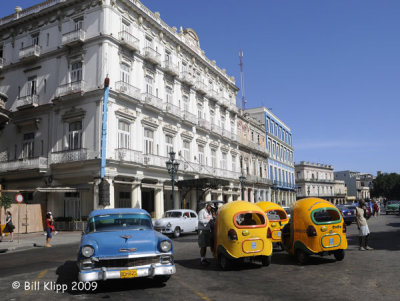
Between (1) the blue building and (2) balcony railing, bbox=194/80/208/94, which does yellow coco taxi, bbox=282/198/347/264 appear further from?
(1) the blue building

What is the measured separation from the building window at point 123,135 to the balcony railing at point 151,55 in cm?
591

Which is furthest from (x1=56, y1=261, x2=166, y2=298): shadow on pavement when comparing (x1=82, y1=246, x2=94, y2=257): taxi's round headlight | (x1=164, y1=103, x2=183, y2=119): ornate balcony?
(x1=164, y1=103, x2=183, y2=119): ornate balcony

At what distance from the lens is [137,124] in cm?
2580

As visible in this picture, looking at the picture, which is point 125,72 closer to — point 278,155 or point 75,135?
point 75,135

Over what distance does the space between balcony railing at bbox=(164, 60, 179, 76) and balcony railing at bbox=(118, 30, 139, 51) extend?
4.12m

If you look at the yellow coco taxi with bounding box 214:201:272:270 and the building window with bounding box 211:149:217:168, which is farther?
the building window with bounding box 211:149:217:168

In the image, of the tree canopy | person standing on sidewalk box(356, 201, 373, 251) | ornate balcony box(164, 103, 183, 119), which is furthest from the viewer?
the tree canopy

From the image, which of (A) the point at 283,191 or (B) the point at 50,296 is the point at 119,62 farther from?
(A) the point at 283,191

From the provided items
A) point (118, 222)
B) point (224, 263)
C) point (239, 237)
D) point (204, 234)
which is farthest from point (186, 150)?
point (118, 222)

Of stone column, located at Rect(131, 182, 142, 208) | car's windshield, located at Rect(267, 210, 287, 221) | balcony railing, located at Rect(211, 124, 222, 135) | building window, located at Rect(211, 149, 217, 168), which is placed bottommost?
car's windshield, located at Rect(267, 210, 287, 221)

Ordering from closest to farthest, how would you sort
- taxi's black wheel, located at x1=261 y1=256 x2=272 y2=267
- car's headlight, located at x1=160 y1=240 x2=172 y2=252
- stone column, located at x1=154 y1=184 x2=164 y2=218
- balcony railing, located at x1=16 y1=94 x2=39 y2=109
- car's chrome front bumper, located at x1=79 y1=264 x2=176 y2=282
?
car's chrome front bumper, located at x1=79 y1=264 x2=176 y2=282 < car's headlight, located at x1=160 y1=240 x2=172 y2=252 < taxi's black wheel, located at x1=261 y1=256 x2=272 y2=267 < balcony railing, located at x1=16 y1=94 x2=39 y2=109 < stone column, located at x1=154 y1=184 x2=164 y2=218

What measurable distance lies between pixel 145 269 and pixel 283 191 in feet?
178

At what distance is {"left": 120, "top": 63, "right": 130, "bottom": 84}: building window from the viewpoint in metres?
25.2

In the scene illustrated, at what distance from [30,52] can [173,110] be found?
11.9m
